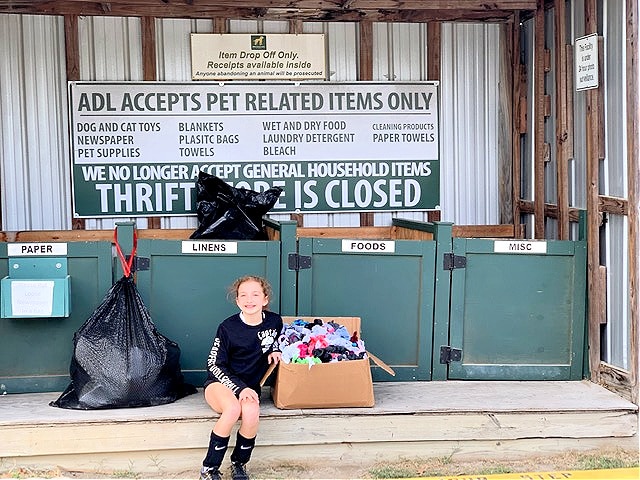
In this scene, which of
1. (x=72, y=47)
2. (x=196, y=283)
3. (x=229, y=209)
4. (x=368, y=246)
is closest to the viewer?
(x=196, y=283)

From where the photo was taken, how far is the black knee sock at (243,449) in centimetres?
523

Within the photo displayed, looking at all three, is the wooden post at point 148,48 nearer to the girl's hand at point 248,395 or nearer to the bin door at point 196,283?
the bin door at point 196,283

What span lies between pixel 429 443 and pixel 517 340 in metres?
1.15

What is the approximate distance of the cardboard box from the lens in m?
5.55

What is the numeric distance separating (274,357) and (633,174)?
93.0 inches

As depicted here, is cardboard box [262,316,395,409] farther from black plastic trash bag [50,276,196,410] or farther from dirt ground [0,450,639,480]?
black plastic trash bag [50,276,196,410]

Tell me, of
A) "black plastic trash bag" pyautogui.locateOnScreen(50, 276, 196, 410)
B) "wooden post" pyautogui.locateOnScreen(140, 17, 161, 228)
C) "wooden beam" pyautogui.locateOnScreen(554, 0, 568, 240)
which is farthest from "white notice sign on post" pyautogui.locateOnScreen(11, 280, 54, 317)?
"wooden beam" pyautogui.locateOnScreen(554, 0, 568, 240)

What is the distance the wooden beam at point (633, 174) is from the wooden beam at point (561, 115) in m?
0.81

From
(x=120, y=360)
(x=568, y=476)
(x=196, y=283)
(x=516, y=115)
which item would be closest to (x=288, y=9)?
(x=516, y=115)

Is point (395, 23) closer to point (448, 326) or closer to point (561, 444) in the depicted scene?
point (448, 326)

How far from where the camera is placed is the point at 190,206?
7184 millimetres

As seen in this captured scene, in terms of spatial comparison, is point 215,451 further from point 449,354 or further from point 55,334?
point 449,354

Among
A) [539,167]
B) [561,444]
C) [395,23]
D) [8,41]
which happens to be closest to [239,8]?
[395,23]

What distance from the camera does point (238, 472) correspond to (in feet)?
17.2
